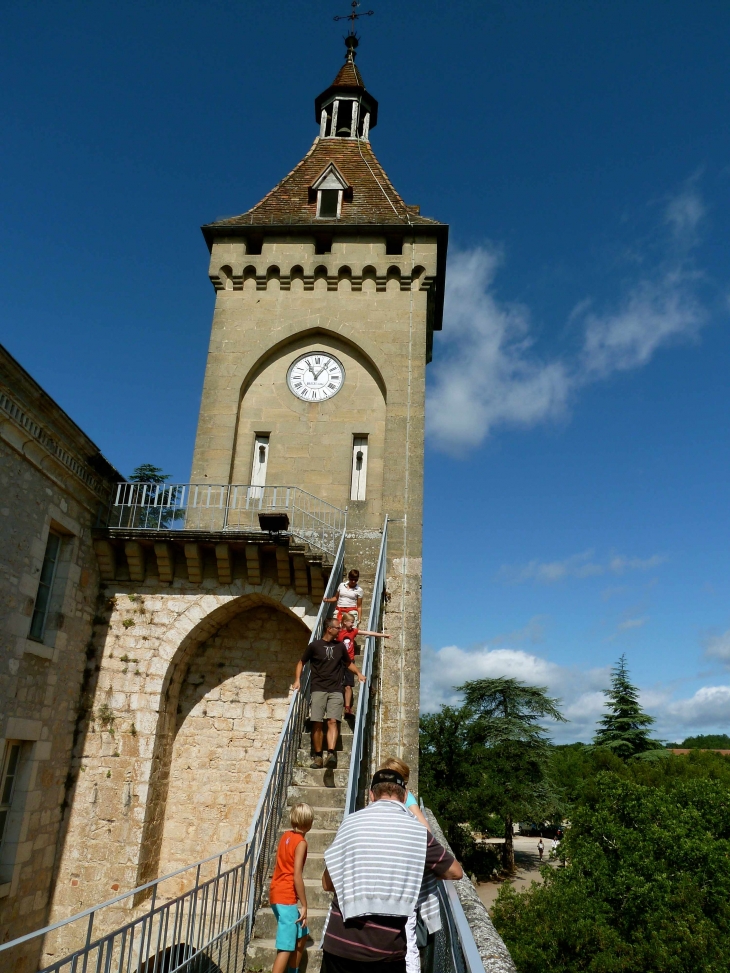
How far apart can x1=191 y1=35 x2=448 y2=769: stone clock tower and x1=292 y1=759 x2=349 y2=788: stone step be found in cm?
376

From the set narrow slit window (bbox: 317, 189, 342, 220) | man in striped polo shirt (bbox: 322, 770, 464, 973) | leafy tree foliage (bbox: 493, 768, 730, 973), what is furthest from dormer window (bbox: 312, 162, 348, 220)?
leafy tree foliage (bbox: 493, 768, 730, 973)

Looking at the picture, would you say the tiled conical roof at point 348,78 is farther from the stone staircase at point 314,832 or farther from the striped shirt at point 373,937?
the striped shirt at point 373,937

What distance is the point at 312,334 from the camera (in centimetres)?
1396

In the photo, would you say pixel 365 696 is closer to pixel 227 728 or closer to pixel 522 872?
pixel 227 728

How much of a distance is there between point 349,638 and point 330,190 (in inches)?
434

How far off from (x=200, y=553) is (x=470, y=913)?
7.16 m

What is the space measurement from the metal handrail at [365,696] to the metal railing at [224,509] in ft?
3.01

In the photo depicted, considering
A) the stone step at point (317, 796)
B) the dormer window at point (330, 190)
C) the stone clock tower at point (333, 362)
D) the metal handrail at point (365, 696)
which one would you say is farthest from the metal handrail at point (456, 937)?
the dormer window at point (330, 190)

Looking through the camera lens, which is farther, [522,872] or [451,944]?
[522,872]

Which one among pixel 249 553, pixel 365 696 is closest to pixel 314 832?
pixel 365 696

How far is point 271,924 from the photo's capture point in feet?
19.7

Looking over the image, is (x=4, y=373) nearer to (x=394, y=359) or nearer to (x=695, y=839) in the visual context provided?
(x=394, y=359)

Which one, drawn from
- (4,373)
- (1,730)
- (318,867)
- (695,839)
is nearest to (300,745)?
(318,867)

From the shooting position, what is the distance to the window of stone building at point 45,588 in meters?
9.89
